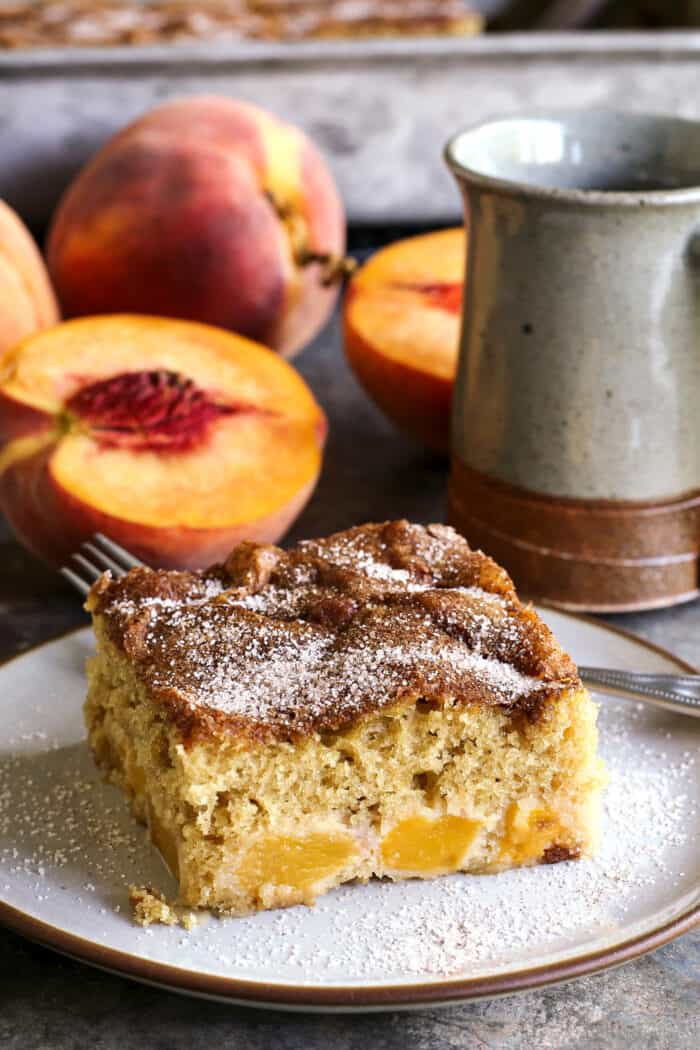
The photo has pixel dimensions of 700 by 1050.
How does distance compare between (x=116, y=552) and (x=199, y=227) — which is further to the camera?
(x=199, y=227)

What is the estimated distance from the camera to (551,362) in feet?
3.58

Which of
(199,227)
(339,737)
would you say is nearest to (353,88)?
(199,227)

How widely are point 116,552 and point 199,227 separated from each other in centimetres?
51

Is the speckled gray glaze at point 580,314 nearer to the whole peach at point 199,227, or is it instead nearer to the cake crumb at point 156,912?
the whole peach at point 199,227

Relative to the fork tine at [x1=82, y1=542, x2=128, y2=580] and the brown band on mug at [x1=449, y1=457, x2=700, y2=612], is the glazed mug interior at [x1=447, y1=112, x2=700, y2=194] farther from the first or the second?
the fork tine at [x1=82, y1=542, x2=128, y2=580]

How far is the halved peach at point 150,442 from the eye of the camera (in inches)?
44.8

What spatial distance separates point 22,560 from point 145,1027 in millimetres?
605

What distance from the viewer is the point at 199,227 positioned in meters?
1.47

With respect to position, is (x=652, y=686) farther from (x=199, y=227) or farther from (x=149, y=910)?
(x=199, y=227)

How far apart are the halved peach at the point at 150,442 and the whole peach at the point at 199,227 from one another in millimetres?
203

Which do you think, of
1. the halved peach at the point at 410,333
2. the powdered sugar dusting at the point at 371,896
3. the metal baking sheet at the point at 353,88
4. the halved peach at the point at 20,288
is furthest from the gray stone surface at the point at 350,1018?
the metal baking sheet at the point at 353,88

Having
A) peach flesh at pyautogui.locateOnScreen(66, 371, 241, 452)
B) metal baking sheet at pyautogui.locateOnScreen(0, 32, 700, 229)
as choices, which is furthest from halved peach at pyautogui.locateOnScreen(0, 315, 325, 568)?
metal baking sheet at pyautogui.locateOnScreen(0, 32, 700, 229)

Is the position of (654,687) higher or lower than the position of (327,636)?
lower

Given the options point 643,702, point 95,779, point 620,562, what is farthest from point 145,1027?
point 620,562
